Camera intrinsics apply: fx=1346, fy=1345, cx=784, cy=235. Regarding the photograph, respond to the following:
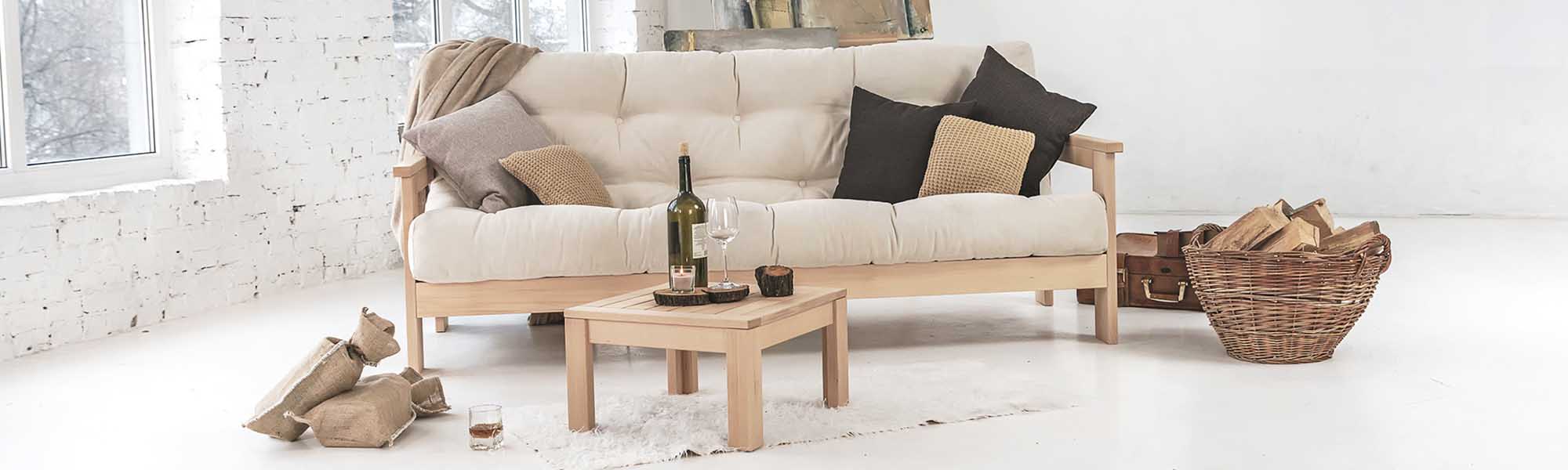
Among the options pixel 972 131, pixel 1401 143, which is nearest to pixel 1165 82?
pixel 1401 143

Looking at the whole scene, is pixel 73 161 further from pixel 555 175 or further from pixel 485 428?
pixel 485 428

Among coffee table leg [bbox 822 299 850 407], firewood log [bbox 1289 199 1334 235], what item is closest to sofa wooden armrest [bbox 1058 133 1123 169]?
firewood log [bbox 1289 199 1334 235]

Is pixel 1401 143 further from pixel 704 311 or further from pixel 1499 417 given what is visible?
pixel 704 311

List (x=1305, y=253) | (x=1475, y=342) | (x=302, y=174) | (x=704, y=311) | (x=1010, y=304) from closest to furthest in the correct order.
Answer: (x=704, y=311)
(x=1305, y=253)
(x=1475, y=342)
(x=1010, y=304)
(x=302, y=174)

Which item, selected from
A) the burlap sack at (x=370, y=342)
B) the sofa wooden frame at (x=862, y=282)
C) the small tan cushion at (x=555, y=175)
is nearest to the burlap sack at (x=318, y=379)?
the burlap sack at (x=370, y=342)

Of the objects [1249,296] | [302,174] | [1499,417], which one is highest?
[302,174]

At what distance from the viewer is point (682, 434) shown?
8.95ft

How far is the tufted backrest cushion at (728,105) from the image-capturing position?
410 cm

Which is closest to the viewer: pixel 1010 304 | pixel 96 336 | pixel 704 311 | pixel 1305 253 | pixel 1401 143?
pixel 704 311

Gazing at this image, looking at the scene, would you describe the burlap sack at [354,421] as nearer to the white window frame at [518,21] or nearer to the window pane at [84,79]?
the window pane at [84,79]

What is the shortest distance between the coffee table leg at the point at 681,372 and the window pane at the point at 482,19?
11.1 feet

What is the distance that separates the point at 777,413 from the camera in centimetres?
292

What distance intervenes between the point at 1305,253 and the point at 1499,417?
594mm

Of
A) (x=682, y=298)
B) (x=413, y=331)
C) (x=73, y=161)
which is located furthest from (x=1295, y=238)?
(x=73, y=161)
